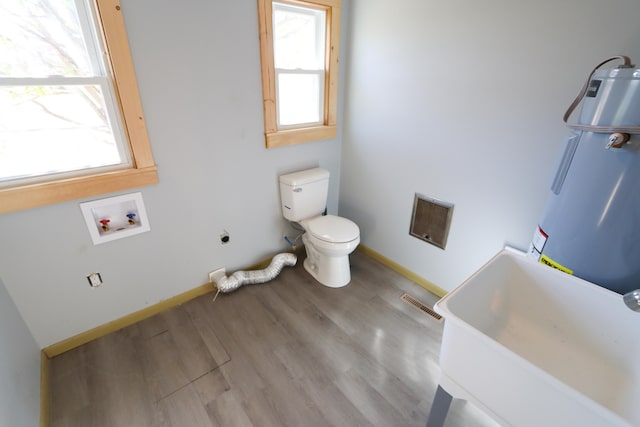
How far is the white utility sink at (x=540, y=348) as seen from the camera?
704 mm

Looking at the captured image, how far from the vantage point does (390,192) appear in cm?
231

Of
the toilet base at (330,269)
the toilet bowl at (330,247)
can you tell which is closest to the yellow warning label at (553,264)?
the toilet bowl at (330,247)

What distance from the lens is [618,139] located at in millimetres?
925

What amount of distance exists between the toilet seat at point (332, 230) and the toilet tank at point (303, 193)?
0.37 feet

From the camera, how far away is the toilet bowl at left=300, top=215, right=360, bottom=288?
209cm

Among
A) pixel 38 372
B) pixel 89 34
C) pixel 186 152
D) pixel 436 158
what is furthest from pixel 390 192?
pixel 38 372

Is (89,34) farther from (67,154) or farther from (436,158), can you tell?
(436,158)

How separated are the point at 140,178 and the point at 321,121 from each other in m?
1.38

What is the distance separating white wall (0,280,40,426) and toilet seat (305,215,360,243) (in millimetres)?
1604

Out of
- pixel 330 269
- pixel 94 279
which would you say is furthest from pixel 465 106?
pixel 94 279

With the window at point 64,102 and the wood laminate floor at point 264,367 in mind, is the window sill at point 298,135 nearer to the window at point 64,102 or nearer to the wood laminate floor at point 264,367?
the window at point 64,102

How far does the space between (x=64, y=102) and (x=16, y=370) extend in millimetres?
1215

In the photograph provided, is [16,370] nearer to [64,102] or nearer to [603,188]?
[64,102]

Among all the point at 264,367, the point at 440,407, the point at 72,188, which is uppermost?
the point at 72,188
